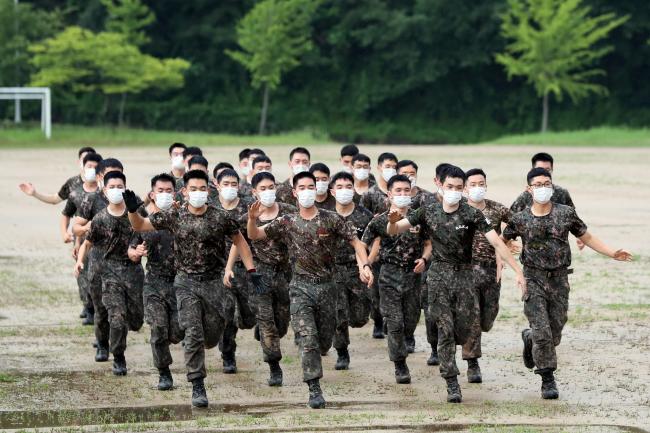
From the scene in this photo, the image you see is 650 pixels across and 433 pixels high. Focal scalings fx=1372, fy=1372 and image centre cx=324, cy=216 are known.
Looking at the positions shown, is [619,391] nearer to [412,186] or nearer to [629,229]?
[412,186]

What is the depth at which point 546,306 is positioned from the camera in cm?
1169

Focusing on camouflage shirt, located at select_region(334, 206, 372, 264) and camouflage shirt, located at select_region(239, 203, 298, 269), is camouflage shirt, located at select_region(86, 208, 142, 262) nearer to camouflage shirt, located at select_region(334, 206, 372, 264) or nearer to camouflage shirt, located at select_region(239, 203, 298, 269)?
camouflage shirt, located at select_region(239, 203, 298, 269)

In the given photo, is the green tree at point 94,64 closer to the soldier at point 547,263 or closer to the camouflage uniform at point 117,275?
the camouflage uniform at point 117,275

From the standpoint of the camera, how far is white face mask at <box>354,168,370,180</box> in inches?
566

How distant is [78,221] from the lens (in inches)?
547

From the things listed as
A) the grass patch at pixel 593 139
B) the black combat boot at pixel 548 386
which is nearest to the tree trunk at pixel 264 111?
the grass patch at pixel 593 139

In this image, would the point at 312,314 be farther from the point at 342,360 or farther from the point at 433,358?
the point at 433,358

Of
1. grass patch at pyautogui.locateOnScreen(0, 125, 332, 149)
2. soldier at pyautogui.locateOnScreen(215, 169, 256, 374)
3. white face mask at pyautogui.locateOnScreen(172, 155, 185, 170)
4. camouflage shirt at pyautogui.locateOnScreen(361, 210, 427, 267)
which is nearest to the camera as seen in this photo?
camouflage shirt at pyautogui.locateOnScreen(361, 210, 427, 267)

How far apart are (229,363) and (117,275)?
54.4 inches

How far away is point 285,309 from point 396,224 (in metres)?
1.55

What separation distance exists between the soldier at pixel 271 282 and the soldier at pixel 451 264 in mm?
1346

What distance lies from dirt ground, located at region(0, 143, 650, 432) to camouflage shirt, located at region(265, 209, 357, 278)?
44.9 inches

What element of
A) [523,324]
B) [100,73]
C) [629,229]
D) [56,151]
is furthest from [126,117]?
[523,324]

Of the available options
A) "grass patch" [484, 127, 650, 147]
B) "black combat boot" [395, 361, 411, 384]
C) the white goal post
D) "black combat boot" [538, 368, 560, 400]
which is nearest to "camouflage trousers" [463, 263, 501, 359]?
"black combat boot" [395, 361, 411, 384]
